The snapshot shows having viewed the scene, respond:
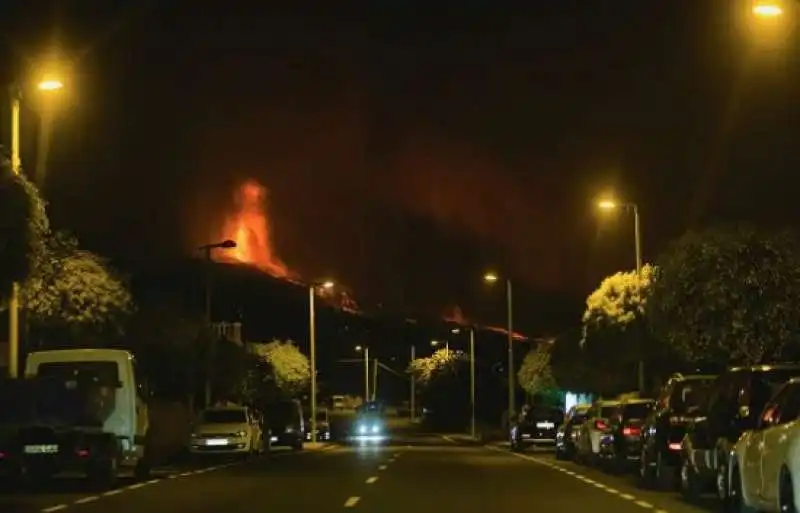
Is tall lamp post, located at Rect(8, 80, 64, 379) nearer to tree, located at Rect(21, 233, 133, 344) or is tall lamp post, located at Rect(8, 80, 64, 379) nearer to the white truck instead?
the white truck

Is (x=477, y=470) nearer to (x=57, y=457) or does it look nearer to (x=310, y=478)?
(x=310, y=478)

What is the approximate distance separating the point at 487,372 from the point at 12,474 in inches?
3318

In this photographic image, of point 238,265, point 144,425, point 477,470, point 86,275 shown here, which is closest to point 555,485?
point 477,470

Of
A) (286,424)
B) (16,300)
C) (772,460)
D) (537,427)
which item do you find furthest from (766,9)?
(286,424)

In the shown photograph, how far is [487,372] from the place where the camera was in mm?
110062

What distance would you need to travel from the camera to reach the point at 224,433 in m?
43.0

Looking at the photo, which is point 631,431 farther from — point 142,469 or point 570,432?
point 142,469

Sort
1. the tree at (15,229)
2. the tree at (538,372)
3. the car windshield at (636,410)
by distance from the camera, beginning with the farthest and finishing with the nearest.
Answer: the tree at (538,372), the car windshield at (636,410), the tree at (15,229)

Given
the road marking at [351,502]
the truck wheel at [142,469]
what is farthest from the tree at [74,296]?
the road marking at [351,502]

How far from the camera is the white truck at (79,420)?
26531mm

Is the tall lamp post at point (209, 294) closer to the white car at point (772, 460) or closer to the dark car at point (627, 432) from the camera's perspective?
the dark car at point (627, 432)

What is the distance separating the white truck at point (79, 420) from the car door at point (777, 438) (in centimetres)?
1410

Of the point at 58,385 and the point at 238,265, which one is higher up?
the point at 238,265

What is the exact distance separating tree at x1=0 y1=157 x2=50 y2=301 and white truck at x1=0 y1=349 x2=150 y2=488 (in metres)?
3.94
